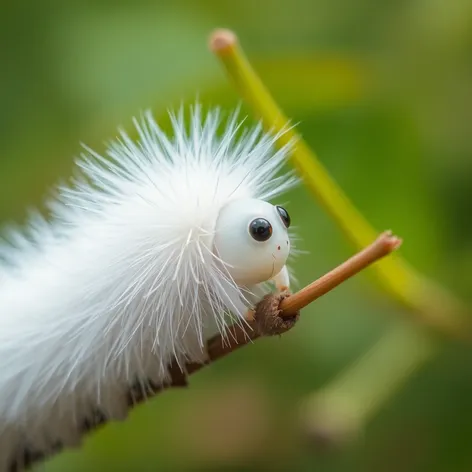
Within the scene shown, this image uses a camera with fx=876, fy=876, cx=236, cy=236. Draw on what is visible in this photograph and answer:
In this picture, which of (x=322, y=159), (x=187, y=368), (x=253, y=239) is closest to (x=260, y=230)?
(x=253, y=239)

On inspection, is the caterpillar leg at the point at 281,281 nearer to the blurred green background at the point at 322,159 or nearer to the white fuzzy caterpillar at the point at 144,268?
the white fuzzy caterpillar at the point at 144,268

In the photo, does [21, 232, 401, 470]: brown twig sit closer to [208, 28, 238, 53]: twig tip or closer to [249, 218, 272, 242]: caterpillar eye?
[249, 218, 272, 242]: caterpillar eye

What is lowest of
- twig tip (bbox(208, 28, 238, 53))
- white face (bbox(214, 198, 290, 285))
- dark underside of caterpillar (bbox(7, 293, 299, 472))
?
dark underside of caterpillar (bbox(7, 293, 299, 472))

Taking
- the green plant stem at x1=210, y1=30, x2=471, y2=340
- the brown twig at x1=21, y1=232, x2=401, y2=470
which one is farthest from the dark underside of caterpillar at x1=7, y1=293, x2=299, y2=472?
the green plant stem at x1=210, y1=30, x2=471, y2=340

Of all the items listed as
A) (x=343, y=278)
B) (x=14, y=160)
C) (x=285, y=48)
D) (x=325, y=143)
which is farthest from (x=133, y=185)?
(x=285, y=48)

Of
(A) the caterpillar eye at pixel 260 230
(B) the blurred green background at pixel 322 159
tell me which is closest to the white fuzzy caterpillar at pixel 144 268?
(A) the caterpillar eye at pixel 260 230

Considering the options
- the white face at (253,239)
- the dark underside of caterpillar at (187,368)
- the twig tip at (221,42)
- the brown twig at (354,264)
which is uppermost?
the twig tip at (221,42)

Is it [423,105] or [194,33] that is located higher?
[194,33]

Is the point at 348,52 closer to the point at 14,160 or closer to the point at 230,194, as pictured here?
the point at 14,160
